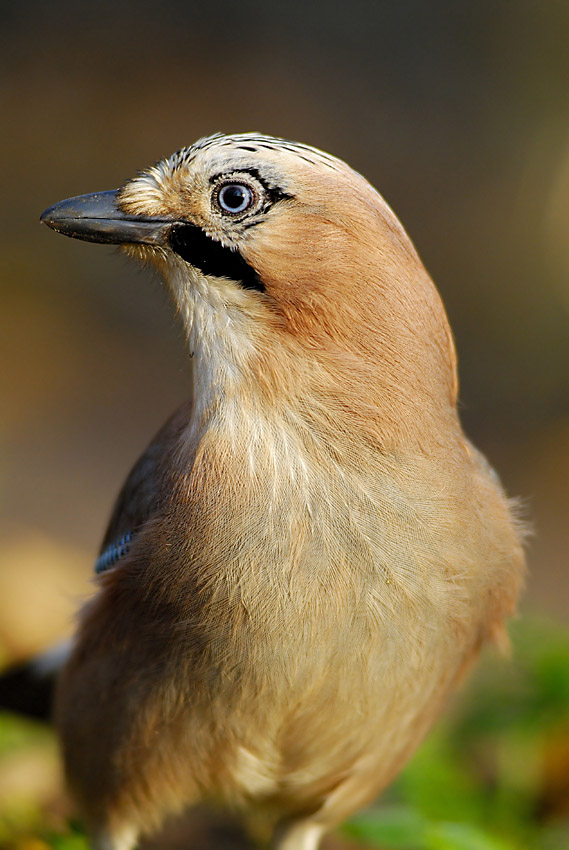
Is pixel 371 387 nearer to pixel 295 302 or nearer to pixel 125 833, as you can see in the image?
pixel 295 302

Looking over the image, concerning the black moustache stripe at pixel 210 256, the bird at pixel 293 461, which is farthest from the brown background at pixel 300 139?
the black moustache stripe at pixel 210 256

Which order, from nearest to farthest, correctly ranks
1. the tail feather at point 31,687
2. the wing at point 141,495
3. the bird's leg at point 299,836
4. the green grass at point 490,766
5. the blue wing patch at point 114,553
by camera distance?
the wing at point 141,495 < the blue wing patch at point 114,553 < the bird's leg at point 299,836 < the green grass at point 490,766 < the tail feather at point 31,687

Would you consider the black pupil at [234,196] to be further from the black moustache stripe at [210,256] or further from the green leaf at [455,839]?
the green leaf at [455,839]

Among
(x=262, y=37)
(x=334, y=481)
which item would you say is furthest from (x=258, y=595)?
(x=262, y=37)

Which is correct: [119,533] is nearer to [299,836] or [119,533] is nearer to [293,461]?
[293,461]

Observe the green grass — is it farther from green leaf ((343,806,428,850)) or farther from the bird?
the bird

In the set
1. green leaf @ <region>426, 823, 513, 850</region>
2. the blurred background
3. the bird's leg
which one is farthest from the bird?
the blurred background
